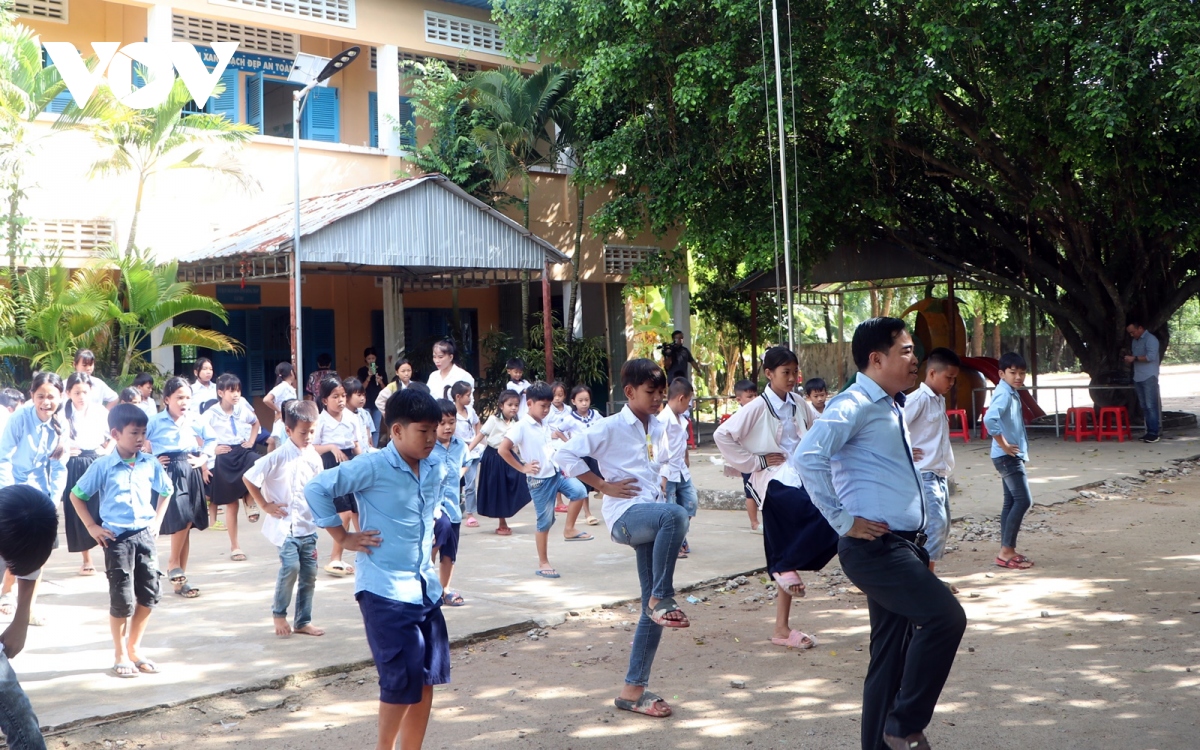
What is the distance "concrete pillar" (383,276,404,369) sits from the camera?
1692 centimetres

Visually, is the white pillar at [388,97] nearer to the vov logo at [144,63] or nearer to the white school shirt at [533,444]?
the vov logo at [144,63]

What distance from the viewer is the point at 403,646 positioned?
12.5 feet

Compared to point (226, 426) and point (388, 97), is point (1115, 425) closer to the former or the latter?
point (388, 97)

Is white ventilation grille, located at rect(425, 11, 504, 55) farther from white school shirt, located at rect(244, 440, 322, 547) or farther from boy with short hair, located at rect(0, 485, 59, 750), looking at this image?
boy with short hair, located at rect(0, 485, 59, 750)

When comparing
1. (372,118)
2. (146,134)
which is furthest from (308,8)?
(146,134)

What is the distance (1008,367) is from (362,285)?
41.4ft

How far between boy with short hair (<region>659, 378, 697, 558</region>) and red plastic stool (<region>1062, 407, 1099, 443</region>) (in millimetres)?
9393

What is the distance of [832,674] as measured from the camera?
17.5ft

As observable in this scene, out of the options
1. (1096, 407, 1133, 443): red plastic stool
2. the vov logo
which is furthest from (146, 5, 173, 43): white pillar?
(1096, 407, 1133, 443): red plastic stool

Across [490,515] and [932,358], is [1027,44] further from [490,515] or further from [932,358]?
[490,515]

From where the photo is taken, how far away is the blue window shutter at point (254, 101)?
16172 millimetres

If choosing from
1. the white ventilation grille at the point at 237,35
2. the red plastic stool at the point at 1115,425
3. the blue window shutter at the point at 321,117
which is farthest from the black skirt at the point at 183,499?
the red plastic stool at the point at 1115,425

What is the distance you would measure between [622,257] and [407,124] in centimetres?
463

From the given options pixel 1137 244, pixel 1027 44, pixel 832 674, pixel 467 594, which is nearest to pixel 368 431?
pixel 467 594
